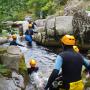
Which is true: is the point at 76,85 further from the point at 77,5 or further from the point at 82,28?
the point at 77,5

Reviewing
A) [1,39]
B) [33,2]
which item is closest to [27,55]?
[1,39]

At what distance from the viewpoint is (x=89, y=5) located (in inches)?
1208

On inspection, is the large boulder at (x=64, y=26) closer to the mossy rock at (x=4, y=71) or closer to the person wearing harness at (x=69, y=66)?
the mossy rock at (x=4, y=71)

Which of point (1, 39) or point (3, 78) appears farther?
point (1, 39)

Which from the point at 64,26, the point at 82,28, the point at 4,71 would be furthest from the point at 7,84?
the point at 64,26

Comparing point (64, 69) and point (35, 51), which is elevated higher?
point (64, 69)

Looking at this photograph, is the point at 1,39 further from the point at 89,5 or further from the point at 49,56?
the point at 89,5

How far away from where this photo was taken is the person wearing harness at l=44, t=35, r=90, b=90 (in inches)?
284

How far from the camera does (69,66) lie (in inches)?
287

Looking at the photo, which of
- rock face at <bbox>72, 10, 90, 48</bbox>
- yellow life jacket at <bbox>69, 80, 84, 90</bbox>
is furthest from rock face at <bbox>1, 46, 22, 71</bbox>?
rock face at <bbox>72, 10, 90, 48</bbox>

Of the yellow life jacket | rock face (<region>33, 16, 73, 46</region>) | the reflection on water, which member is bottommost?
the reflection on water

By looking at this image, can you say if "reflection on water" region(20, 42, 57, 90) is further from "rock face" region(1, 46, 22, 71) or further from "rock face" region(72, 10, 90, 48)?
"rock face" region(1, 46, 22, 71)

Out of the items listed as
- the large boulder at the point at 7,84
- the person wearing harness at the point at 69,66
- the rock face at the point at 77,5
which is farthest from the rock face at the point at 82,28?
the person wearing harness at the point at 69,66

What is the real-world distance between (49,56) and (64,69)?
48.6 feet
